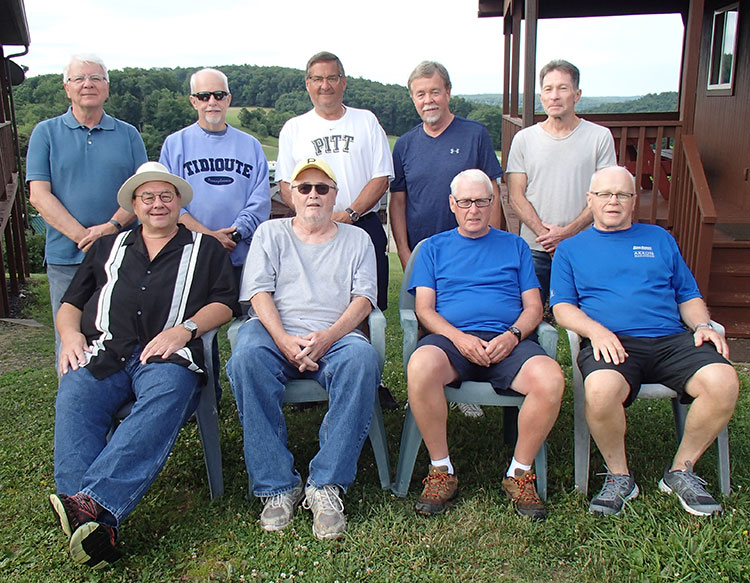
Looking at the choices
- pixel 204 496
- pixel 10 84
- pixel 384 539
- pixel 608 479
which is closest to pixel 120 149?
pixel 204 496

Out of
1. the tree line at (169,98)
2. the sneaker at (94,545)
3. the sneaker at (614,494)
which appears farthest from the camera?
the tree line at (169,98)

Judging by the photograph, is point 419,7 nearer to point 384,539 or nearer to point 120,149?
point 120,149

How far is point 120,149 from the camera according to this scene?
11.4ft

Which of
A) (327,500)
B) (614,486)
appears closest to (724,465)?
(614,486)

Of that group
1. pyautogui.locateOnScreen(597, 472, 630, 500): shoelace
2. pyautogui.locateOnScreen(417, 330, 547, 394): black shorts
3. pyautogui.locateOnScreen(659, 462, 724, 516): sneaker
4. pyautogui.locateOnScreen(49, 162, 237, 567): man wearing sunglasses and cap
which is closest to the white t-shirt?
pyautogui.locateOnScreen(49, 162, 237, 567): man wearing sunglasses and cap

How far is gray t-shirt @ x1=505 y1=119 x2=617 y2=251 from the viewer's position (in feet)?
11.3

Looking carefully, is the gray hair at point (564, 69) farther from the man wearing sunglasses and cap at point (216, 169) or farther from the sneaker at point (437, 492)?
the sneaker at point (437, 492)

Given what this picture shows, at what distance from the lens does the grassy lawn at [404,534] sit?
2.28 m

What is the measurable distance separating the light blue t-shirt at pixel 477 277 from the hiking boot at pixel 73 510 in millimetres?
1646

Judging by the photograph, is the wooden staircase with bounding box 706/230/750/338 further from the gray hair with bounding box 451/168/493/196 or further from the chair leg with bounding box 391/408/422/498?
the chair leg with bounding box 391/408/422/498

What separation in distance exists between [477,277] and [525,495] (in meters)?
0.99

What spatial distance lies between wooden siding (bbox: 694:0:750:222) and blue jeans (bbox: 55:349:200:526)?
19.4 feet

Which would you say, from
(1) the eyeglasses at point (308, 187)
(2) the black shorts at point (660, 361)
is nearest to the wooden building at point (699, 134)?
(2) the black shorts at point (660, 361)

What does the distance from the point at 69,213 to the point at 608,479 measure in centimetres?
290
